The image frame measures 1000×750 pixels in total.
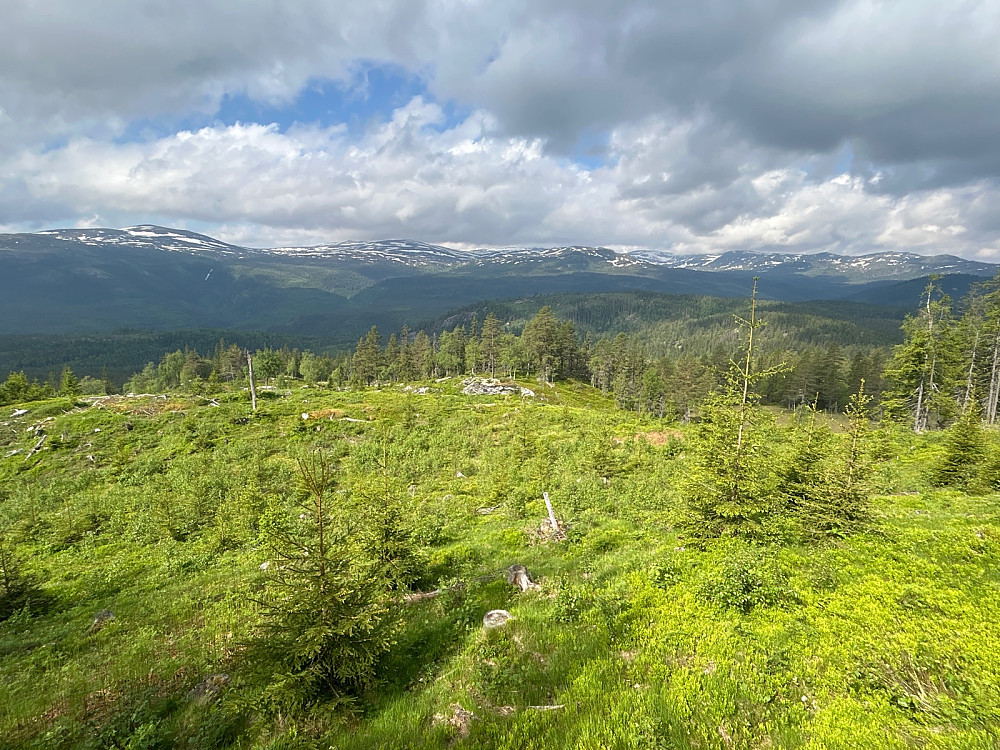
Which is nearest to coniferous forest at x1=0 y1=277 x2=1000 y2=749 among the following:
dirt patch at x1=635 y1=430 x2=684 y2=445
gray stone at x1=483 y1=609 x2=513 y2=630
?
gray stone at x1=483 y1=609 x2=513 y2=630

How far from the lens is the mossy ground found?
7.02 m

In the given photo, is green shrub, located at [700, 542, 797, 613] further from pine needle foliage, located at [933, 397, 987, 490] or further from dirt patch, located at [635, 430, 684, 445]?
dirt patch, located at [635, 430, 684, 445]

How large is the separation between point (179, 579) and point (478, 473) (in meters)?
17.5

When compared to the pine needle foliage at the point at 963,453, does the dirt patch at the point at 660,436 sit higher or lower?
lower

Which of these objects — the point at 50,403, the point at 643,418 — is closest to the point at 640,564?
the point at 643,418

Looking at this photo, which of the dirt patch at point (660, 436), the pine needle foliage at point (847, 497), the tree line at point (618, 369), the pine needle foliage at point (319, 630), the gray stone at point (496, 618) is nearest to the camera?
the pine needle foliage at point (319, 630)

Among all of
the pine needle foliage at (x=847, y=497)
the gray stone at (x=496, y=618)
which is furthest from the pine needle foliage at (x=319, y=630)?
the pine needle foliage at (x=847, y=497)

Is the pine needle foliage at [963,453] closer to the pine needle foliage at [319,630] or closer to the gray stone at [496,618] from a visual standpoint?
the gray stone at [496,618]

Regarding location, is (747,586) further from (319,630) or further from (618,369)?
(618,369)

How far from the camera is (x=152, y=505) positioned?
81.4 feet

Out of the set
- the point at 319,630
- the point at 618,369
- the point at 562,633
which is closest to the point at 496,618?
the point at 562,633

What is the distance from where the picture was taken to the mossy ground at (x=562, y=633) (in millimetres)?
7023

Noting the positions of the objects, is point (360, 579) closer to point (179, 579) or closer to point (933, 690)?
point (933, 690)

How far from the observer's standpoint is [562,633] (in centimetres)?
961
